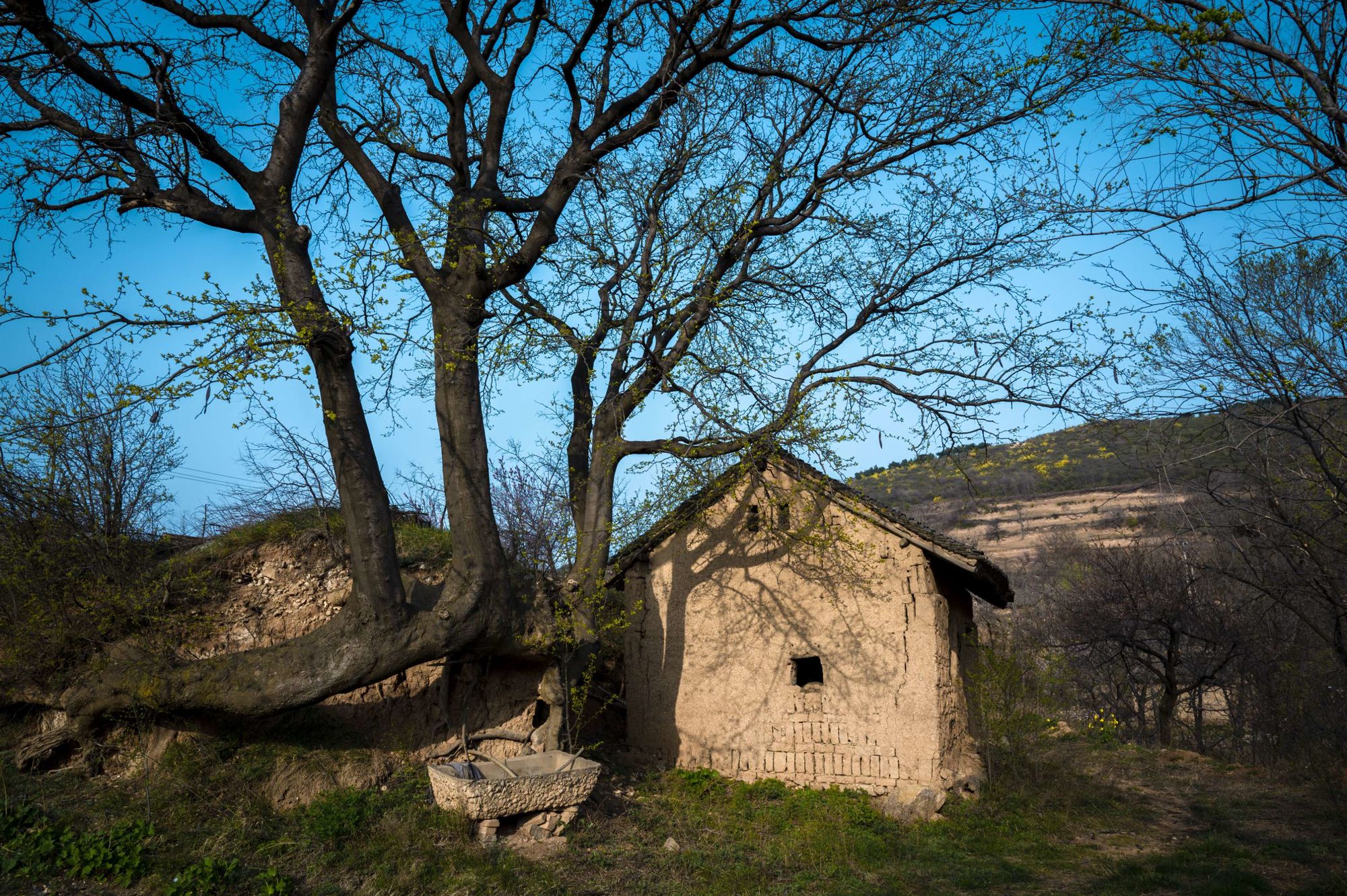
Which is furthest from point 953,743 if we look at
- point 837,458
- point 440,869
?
point 440,869

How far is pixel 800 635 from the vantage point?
11711 millimetres

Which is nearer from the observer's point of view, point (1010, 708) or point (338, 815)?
point (338, 815)

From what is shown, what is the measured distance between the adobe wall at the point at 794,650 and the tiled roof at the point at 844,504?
0.85 ft

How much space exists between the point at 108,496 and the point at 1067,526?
116 ft

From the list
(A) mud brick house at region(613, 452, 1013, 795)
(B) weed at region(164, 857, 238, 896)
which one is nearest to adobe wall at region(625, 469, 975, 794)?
(A) mud brick house at region(613, 452, 1013, 795)

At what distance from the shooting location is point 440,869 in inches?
303

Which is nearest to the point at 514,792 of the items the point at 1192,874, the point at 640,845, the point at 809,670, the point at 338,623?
the point at 640,845

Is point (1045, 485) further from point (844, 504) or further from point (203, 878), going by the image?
point (203, 878)

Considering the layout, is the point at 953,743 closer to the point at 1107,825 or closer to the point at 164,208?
the point at 1107,825

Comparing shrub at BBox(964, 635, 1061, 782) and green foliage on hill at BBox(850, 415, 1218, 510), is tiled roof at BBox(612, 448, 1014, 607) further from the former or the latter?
A: shrub at BBox(964, 635, 1061, 782)

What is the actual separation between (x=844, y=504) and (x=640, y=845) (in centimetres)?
510

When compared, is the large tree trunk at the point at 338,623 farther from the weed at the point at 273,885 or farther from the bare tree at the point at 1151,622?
the bare tree at the point at 1151,622

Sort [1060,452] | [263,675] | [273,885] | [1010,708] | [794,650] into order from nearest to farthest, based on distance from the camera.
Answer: [273,885]
[263,675]
[1060,452]
[1010,708]
[794,650]

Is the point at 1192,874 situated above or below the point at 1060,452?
below
